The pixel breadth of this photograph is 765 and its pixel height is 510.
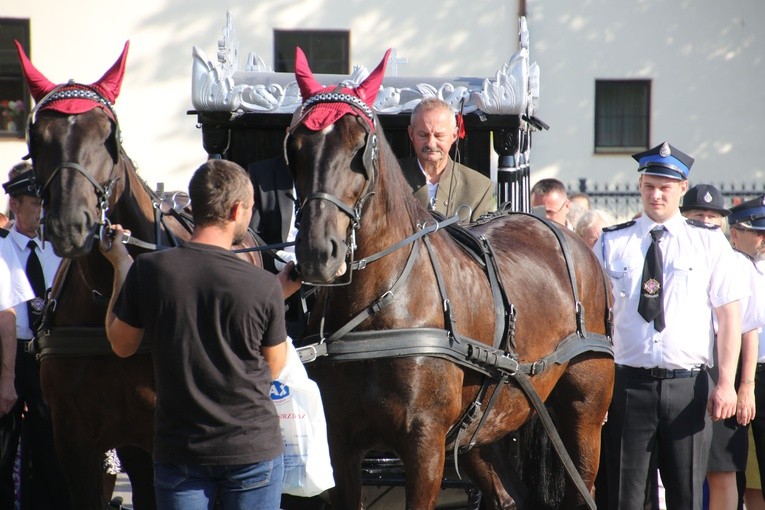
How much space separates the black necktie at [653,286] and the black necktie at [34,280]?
9.72ft

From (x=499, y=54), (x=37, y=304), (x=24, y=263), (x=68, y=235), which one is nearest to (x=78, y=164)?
(x=68, y=235)

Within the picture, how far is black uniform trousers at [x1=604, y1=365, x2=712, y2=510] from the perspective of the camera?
479cm

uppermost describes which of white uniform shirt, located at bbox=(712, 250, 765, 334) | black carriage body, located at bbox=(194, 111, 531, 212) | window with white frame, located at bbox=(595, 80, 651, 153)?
window with white frame, located at bbox=(595, 80, 651, 153)

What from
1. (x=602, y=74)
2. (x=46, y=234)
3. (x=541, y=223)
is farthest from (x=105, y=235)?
(x=602, y=74)

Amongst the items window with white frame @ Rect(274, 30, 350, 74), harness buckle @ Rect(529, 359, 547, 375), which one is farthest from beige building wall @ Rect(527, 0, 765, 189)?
harness buckle @ Rect(529, 359, 547, 375)

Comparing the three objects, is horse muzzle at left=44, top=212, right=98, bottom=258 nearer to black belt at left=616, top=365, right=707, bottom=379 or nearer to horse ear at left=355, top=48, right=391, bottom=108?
horse ear at left=355, top=48, right=391, bottom=108

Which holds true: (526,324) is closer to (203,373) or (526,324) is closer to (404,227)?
(404,227)

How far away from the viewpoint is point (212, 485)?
3.15 m

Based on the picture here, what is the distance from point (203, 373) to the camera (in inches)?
121

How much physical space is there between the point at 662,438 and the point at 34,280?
320 centimetres

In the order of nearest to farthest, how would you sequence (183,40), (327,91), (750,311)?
(327,91) < (750,311) < (183,40)

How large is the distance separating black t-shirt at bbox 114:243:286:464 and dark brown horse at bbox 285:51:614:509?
40 cm

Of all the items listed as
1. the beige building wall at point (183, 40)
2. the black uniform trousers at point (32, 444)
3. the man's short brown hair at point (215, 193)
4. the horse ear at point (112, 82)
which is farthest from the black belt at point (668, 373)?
the beige building wall at point (183, 40)

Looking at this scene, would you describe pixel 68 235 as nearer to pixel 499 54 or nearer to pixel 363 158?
pixel 363 158
